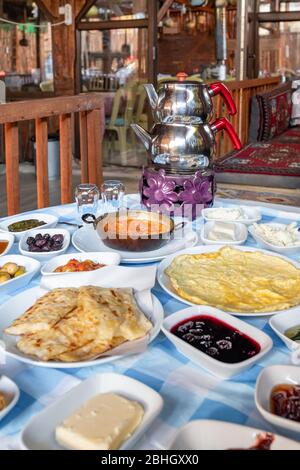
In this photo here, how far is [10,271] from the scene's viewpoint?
118cm

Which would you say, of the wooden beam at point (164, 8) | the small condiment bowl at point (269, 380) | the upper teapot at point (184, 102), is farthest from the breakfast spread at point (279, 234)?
the wooden beam at point (164, 8)

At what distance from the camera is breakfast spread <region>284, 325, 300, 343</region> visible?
3.04ft

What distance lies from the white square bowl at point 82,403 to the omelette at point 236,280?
33 cm

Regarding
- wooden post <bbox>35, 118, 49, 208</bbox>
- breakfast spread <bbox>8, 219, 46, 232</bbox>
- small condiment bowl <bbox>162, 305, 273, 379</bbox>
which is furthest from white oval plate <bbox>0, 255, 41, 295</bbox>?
wooden post <bbox>35, 118, 49, 208</bbox>

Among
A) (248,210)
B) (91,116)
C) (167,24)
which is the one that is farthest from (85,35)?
(248,210)

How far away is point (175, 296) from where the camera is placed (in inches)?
42.2

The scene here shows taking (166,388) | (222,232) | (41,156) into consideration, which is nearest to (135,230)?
(222,232)

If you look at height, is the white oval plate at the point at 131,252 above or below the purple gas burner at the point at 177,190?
below

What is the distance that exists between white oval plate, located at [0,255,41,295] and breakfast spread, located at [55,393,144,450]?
47 cm

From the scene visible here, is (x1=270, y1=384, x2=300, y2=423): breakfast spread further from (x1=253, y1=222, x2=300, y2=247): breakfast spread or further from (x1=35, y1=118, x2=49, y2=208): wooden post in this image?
(x1=35, y1=118, x2=49, y2=208): wooden post

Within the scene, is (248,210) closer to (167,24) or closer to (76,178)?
(76,178)

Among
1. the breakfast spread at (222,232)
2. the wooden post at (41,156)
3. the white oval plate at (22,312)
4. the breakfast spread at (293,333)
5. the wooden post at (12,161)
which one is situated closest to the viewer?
the white oval plate at (22,312)

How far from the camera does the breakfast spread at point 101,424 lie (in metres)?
0.65

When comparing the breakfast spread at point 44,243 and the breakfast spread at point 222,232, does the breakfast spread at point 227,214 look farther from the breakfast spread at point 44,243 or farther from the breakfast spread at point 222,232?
the breakfast spread at point 44,243
